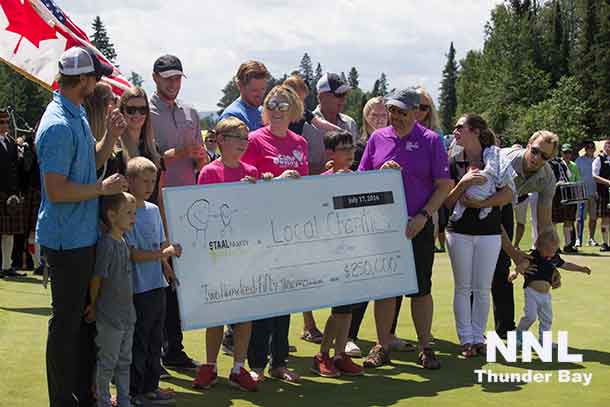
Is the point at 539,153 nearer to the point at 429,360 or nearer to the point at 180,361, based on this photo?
the point at 429,360

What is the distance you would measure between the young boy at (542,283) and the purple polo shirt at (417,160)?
1.50 m

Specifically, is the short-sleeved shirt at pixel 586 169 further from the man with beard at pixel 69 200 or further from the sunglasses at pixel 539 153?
the man with beard at pixel 69 200

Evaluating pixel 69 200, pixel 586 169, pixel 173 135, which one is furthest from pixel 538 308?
pixel 586 169

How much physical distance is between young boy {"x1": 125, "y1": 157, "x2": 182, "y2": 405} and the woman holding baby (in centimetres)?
290

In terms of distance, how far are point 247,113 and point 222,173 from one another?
145cm

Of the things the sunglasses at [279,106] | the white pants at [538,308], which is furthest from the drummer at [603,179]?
the sunglasses at [279,106]

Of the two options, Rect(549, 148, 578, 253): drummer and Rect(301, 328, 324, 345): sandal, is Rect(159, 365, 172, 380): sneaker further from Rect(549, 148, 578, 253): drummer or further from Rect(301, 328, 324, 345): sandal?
Rect(549, 148, 578, 253): drummer

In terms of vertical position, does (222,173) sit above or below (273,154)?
below

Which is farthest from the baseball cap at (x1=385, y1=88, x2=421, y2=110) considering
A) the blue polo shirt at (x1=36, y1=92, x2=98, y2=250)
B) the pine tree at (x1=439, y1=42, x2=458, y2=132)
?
the pine tree at (x1=439, y1=42, x2=458, y2=132)

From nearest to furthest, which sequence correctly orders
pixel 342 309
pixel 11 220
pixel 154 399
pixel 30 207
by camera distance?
pixel 154 399
pixel 342 309
pixel 11 220
pixel 30 207

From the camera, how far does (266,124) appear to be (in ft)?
26.9

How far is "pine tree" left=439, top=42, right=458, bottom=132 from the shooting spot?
18312 centimetres

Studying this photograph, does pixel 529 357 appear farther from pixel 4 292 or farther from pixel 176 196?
pixel 4 292

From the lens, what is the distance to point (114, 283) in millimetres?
6312
